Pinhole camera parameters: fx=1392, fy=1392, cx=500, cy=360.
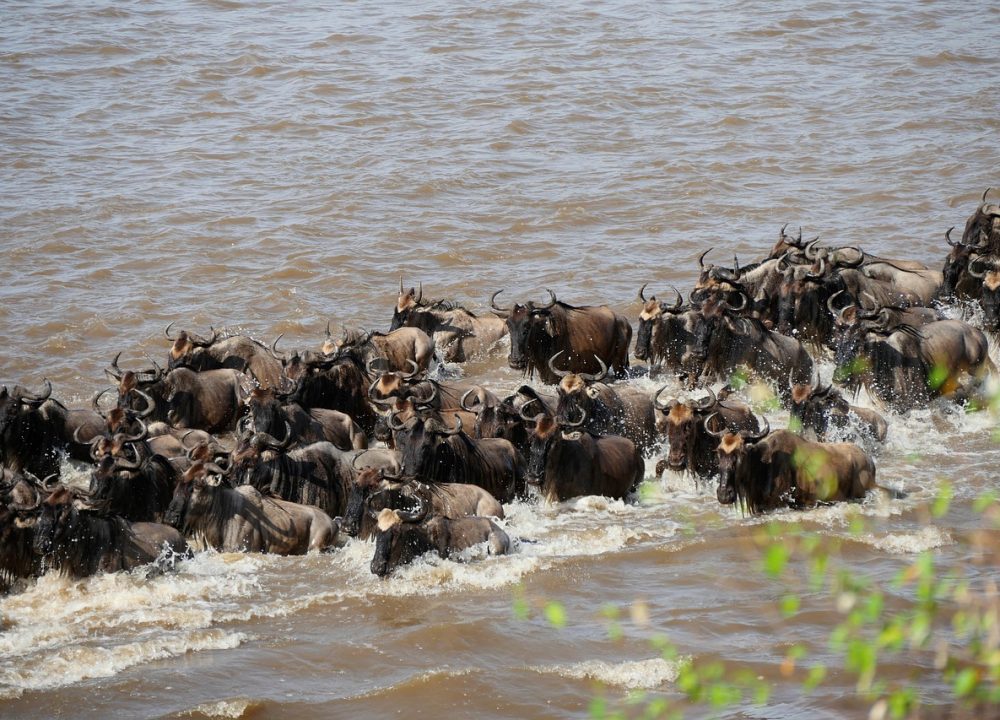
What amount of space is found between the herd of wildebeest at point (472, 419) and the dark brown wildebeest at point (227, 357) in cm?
2

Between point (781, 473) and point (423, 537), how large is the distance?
3198mm

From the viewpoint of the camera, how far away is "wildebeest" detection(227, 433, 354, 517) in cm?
1135

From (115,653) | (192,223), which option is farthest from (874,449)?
(192,223)

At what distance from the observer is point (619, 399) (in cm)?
1316

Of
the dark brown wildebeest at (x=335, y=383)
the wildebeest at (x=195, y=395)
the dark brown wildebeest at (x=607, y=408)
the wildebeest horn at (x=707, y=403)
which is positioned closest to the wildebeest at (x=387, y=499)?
the dark brown wildebeest at (x=607, y=408)

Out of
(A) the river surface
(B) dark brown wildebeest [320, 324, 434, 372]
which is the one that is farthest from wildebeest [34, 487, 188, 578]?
(B) dark brown wildebeest [320, 324, 434, 372]

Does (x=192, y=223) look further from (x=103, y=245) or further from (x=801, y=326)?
(x=801, y=326)

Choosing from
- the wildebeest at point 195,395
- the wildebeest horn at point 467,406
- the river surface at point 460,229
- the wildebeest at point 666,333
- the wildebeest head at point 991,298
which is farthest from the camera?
the wildebeest head at point 991,298

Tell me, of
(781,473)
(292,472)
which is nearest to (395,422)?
(292,472)

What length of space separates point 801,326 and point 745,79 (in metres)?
14.7

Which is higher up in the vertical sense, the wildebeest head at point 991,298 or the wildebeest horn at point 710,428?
the wildebeest head at point 991,298

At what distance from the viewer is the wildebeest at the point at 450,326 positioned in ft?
51.9

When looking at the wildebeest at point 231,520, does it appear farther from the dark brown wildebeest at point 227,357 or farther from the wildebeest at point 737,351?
the wildebeest at point 737,351

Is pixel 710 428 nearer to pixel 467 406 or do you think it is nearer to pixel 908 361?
pixel 467 406
